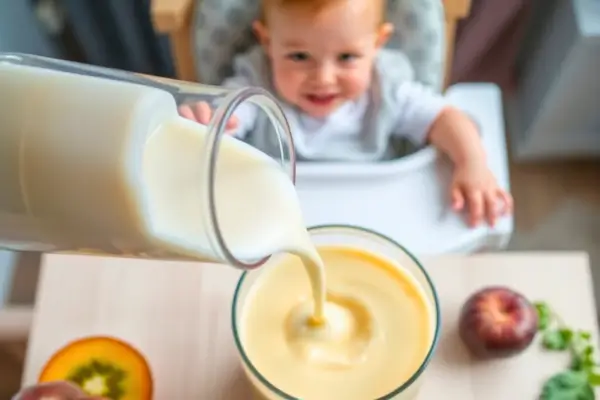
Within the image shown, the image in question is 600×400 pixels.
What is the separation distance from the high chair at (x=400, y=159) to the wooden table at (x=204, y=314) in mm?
113

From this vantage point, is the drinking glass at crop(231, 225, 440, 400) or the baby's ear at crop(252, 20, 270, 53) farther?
the baby's ear at crop(252, 20, 270, 53)

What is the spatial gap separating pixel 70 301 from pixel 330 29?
0.46 m

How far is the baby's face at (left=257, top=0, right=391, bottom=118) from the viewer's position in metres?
1.03

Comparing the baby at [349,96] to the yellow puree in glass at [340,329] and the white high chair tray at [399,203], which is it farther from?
the yellow puree in glass at [340,329]

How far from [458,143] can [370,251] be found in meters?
0.32

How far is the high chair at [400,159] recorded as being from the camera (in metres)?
1.01

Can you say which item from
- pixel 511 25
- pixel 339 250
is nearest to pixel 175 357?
pixel 339 250

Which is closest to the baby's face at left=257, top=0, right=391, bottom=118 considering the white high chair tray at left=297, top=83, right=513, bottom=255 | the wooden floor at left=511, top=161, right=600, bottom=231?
the white high chair tray at left=297, top=83, right=513, bottom=255

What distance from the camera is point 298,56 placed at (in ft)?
3.53

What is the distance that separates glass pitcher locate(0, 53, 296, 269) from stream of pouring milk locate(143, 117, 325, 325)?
0.04 ft

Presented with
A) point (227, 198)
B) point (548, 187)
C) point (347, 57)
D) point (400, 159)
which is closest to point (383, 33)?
point (347, 57)

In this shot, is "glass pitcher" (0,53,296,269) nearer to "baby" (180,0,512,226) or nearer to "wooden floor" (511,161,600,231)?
"baby" (180,0,512,226)

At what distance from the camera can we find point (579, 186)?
1746 millimetres

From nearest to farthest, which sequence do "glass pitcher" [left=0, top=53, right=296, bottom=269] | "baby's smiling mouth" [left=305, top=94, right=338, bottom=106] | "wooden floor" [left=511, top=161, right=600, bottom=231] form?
"glass pitcher" [left=0, top=53, right=296, bottom=269] < "baby's smiling mouth" [left=305, top=94, right=338, bottom=106] < "wooden floor" [left=511, top=161, right=600, bottom=231]
